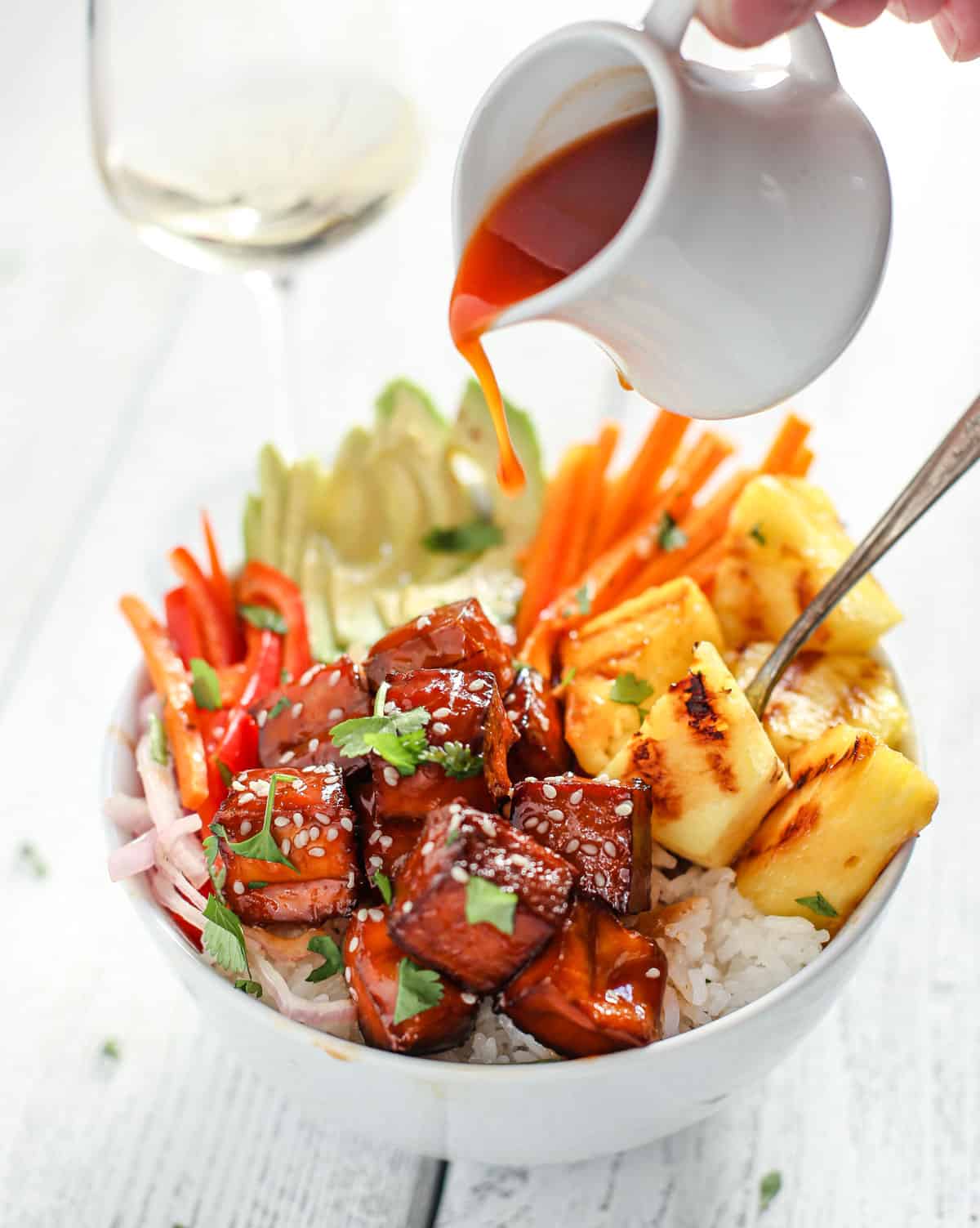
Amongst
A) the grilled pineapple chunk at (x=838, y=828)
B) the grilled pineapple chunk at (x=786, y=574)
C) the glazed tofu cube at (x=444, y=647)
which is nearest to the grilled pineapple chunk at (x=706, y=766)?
the grilled pineapple chunk at (x=838, y=828)

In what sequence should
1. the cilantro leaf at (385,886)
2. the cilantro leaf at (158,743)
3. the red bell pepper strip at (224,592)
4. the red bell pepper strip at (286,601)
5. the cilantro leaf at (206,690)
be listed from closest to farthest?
the cilantro leaf at (385,886)
the cilantro leaf at (158,743)
the cilantro leaf at (206,690)
the red bell pepper strip at (286,601)
the red bell pepper strip at (224,592)

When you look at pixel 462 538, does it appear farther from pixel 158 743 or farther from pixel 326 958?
pixel 326 958

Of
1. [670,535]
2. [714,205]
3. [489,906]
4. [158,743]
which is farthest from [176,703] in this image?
[714,205]

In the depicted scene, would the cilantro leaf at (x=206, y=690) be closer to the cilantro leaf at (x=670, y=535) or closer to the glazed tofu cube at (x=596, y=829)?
the glazed tofu cube at (x=596, y=829)

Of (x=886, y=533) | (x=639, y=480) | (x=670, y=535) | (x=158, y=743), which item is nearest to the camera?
(x=886, y=533)

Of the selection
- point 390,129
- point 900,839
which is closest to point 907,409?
point 390,129

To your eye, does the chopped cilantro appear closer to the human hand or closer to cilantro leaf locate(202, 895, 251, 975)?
cilantro leaf locate(202, 895, 251, 975)

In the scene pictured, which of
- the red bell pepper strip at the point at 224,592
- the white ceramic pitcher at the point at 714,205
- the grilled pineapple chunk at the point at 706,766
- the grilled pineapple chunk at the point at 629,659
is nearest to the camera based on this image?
the white ceramic pitcher at the point at 714,205

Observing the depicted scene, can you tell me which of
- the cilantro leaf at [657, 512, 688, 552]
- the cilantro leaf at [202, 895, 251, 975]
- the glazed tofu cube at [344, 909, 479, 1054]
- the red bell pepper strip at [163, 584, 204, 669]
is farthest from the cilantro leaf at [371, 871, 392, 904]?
the cilantro leaf at [657, 512, 688, 552]
